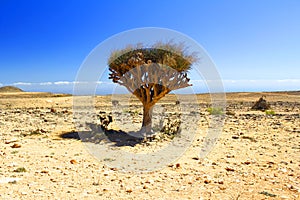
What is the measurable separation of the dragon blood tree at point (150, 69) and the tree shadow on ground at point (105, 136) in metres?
0.97

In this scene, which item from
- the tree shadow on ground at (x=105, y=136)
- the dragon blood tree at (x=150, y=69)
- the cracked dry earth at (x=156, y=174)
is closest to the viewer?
the cracked dry earth at (x=156, y=174)

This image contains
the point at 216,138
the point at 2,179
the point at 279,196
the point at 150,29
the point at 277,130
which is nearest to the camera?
the point at 279,196

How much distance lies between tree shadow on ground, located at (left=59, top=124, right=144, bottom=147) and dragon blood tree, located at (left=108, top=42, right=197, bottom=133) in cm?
97

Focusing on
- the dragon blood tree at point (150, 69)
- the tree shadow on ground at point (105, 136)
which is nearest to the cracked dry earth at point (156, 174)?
the tree shadow on ground at point (105, 136)

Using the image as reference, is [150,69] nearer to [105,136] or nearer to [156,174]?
[105,136]

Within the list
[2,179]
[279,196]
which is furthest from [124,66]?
[279,196]

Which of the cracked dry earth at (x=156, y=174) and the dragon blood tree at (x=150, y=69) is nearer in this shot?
the cracked dry earth at (x=156, y=174)

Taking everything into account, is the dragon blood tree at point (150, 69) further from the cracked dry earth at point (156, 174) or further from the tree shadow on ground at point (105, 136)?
the cracked dry earth at point (156, 174)

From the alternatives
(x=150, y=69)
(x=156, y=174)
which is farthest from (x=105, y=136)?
(x=156, y=174)

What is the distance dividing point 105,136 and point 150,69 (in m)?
3.03

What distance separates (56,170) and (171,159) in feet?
9.28

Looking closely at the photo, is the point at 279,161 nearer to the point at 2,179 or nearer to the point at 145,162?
the point at 145,162

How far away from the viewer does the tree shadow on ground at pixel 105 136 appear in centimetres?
859

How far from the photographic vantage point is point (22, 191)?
417 centimetres
